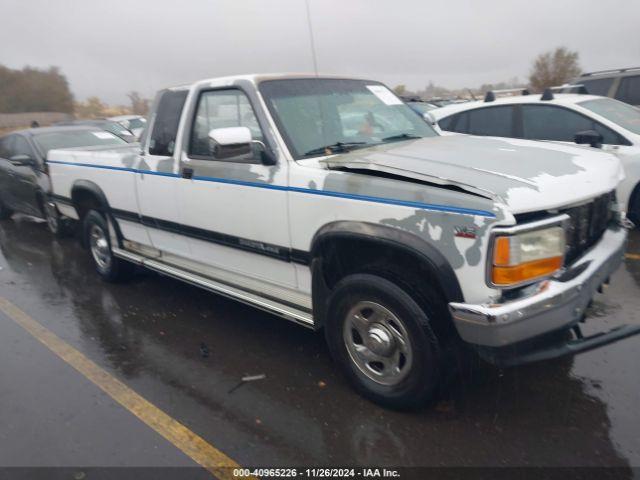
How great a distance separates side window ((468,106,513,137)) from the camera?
7082mm

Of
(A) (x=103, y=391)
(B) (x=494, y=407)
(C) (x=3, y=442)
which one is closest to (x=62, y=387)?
(A) (x=103, y=391)

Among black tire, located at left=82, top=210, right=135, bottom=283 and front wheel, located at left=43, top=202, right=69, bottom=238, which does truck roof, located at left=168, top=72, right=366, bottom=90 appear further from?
front wheel, located at left=43, top=202, right=69, bottom=238

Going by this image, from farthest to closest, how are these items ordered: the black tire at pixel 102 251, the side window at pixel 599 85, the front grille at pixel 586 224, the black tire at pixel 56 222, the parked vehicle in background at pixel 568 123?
1. the side window at pixel 599 85
2. the black tire at pixel 56 222
3. the parked vehicle in background at pixel 568 123
4. the black tire at pixel 102 251
5. the front grille at pixel 586 224

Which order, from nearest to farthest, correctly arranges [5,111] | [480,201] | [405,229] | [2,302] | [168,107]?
[480,201]
[405,229]
[168,107]
[2,302]
[5,111]

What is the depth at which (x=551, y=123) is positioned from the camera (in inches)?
263

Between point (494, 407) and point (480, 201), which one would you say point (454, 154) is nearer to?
point (480, 201)

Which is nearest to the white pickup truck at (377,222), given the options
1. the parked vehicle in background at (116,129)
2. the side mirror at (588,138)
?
the side mirror at (588,138)

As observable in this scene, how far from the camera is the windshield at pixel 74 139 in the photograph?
8.02 meters

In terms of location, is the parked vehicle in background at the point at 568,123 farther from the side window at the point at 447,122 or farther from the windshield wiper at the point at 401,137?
the windshield wiper at the point at 401,137

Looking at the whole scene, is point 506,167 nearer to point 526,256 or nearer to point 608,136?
point 526,256

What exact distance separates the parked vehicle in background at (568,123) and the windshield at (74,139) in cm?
505

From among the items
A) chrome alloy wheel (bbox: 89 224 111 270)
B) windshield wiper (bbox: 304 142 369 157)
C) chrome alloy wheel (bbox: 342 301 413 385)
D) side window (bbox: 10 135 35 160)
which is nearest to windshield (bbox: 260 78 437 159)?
windshield wiper (bbox: 304 142 369 157)

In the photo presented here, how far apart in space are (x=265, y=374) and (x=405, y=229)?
159cm

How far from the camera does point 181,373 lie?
3.84 meters
